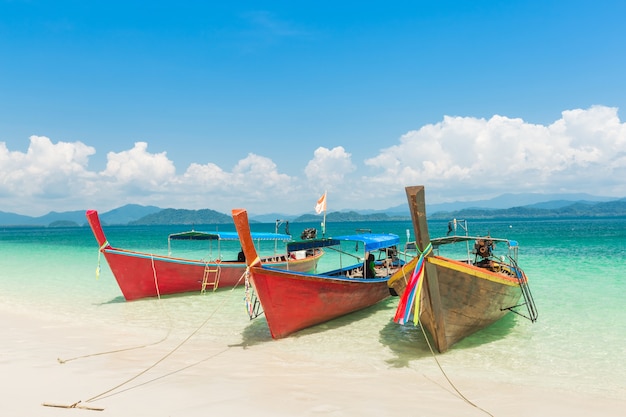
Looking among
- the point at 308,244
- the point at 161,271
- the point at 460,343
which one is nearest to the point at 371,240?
the point at 308,244

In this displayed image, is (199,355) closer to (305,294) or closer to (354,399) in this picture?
(305,294)

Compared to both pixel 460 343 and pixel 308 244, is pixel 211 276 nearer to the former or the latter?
pixel 308 244

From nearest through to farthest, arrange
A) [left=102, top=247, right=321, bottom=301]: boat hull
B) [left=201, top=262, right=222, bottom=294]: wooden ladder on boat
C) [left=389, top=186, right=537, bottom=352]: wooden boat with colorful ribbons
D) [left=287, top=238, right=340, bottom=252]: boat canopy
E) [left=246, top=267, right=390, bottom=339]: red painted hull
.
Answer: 1. [left=389, top=186, right=537, bottom=352]: wooden boat with colorful ribbons
2. [left=246, top=267, right=390, bottom=339]: red painted hull
3. [left=287, top=238, right=340, bottom=252]: boat canopy
4. [left=102, top=247, right=321, bottom=301]: boat hull
5. [left=201, top=262, right=222, bottom=294]: wooden ladder on boat

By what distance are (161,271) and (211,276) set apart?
2096 mm

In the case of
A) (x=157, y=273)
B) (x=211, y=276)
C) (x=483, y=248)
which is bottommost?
(x=211, y=276)

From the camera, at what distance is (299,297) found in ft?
35.0

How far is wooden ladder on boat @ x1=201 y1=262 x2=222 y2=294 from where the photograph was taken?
1684 centimetres

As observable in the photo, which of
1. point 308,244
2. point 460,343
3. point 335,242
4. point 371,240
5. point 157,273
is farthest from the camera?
point 157,273

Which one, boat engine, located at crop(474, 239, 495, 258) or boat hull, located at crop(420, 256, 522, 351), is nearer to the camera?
boat hull, located at crop(420, 256, 522, 351)

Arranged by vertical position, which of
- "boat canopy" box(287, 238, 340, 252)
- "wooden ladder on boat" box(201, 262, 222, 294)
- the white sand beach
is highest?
"boat canopy" box(287, 238, 340, 252)

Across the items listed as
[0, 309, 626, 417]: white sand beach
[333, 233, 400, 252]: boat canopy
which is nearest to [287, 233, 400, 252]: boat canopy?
[333, 233, 400, 252]: boat canopy

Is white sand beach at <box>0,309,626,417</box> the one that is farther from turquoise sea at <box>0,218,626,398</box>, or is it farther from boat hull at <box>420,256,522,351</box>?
boat hull at <box>420,256,522,351</box>

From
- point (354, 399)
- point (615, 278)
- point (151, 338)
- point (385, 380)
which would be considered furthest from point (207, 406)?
point (615, 278)

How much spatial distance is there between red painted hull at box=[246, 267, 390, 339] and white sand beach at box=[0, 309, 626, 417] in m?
0.82
